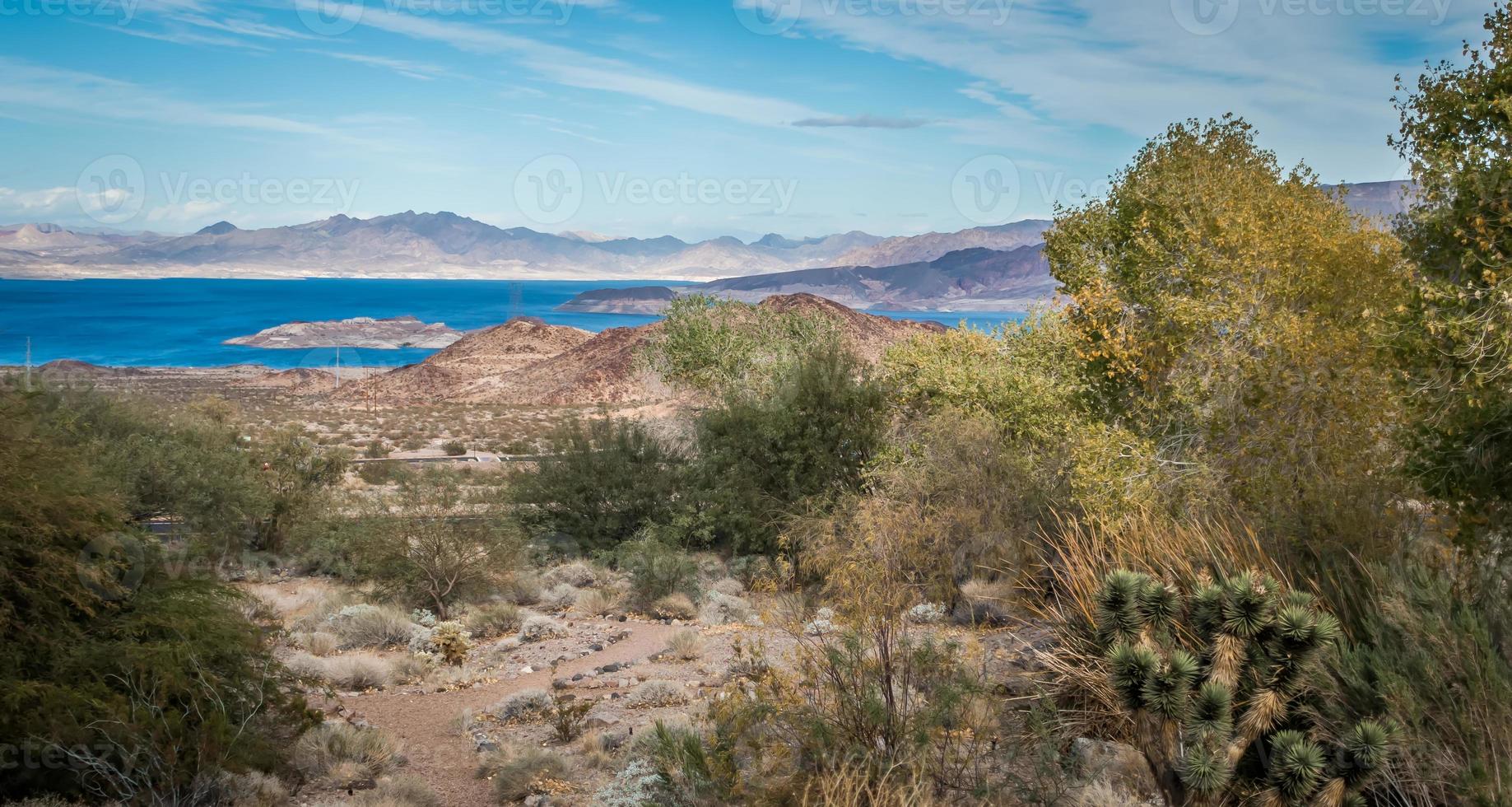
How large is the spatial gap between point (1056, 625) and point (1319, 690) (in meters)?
3.25

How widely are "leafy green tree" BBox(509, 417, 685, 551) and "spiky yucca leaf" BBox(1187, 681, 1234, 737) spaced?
1804cm

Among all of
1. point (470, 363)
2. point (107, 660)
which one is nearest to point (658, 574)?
point (107, 660)

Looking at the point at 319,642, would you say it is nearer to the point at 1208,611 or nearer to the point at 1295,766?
the point at 1208,611

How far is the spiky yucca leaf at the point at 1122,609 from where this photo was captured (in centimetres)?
729

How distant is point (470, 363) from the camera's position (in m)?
89.9

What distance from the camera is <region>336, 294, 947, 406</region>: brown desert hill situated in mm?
73625

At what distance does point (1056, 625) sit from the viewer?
1012cm

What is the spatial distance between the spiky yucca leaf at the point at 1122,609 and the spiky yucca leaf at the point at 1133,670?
219 millimetres

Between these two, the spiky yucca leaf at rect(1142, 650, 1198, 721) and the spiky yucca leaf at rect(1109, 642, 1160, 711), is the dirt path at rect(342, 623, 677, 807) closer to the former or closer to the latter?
the spiky yucca leaf at rect(1109, 642, 1160, 711)

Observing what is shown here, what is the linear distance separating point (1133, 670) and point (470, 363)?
87505mm

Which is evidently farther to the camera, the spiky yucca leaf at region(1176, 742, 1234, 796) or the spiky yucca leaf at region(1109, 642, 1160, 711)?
the spiky yucca leaf at region(1109, 642, 1160, 711)

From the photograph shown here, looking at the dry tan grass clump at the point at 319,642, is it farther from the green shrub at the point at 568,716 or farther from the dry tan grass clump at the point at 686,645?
the dry tan grass clump at the point at 686,645

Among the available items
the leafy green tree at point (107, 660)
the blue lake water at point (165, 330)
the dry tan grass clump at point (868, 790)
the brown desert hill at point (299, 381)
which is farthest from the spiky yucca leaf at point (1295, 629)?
the brown desert hill at point (299, 381)

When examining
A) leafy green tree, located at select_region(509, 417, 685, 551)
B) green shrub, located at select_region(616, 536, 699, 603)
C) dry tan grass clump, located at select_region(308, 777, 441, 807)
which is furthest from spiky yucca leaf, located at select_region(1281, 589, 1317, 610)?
leafy green tree, located at select_region(509, 417, 685, 551)
